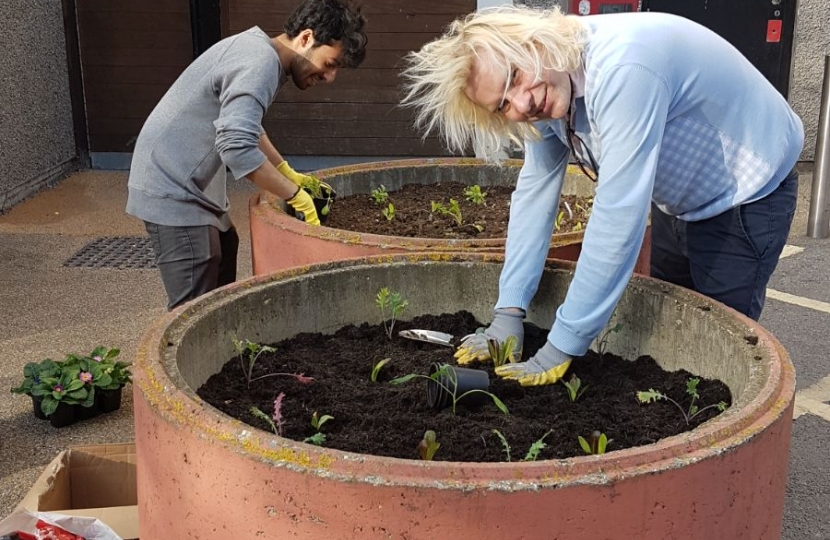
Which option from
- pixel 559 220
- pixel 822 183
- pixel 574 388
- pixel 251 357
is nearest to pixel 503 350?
pixel 574 388

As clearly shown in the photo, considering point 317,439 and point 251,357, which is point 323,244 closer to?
point 251,357

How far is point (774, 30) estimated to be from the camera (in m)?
7.77

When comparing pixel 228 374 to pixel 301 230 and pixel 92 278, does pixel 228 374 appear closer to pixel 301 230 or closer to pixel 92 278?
pixel 301 230

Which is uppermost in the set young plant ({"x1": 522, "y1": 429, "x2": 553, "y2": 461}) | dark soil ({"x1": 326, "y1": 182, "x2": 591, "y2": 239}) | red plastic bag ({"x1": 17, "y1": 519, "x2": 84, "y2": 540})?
young plant ({"x1": 522, "y1": 429, "x2": 553, "y2": 461})

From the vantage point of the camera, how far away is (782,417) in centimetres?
178

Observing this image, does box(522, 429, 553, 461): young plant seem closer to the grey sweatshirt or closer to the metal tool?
the metal tool

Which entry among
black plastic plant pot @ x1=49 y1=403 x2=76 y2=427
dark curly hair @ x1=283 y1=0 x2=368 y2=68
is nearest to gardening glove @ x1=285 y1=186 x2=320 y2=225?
dark curly hair @ x1=283 y1=0 x2=368 y2=68

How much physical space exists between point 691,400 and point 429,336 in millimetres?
772

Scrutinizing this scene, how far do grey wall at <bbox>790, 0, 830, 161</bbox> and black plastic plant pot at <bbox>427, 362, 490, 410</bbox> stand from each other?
657 centimetres

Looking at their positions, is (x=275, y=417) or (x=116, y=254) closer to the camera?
(x=275, y=417)

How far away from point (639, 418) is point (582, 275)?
0.37m

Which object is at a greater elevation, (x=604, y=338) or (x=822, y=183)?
(x=604, y=338)

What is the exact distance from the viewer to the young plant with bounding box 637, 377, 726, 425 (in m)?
2.15

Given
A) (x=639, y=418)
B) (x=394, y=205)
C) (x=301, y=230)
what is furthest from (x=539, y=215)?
(x=394, y=205)
